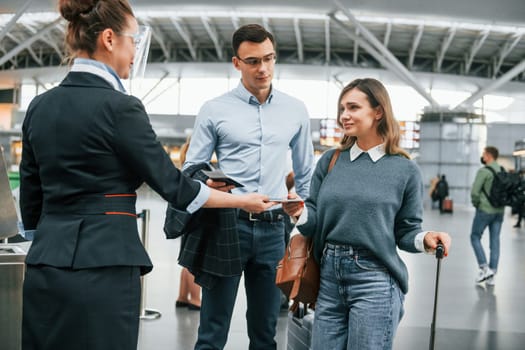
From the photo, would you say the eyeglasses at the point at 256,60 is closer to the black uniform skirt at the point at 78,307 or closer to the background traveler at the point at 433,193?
the black uniform skirt at the point at 78,307

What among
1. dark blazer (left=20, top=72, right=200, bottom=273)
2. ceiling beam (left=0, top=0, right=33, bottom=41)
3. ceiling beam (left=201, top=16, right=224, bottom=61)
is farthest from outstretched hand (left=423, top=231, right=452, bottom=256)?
ceiling beam (left=201, top=16, right=224, bottom=61)

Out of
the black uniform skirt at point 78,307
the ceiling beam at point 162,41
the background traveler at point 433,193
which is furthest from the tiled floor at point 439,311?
the ceiling beam at point 162,41

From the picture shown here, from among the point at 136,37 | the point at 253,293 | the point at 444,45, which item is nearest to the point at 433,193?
the point at 444,45

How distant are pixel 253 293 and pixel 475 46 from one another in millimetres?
33436

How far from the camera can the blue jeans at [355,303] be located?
251 cm

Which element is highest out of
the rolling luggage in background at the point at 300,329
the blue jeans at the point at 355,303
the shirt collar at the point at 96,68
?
the shirt collar at the point at 96,68

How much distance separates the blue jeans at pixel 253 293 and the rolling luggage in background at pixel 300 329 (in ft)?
0.57

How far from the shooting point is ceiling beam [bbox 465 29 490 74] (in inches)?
1221

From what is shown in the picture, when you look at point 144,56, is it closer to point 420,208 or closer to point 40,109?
point 40,109

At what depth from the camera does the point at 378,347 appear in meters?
2.52

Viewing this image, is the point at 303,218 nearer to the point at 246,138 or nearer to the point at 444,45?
the point at 246,138

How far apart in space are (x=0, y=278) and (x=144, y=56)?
1.68 meters

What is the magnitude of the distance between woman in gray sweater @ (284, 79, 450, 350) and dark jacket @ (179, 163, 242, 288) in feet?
1.14

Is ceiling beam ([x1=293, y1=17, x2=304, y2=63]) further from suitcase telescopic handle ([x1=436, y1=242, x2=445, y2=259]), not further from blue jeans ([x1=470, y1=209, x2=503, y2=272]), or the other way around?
suitcase telescopic handle ([x1=436, y1=242, x2=445, y2=259])
